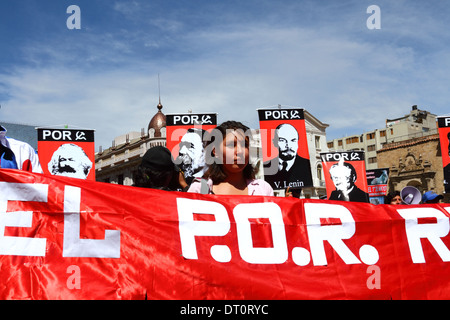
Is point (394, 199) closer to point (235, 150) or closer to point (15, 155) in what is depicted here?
point (235, 150)

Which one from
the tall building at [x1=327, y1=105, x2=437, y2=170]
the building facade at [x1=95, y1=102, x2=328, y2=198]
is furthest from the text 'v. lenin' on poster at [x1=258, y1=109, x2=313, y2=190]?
the tall building at [x1=327, y1=105, x2=437, y2=170]

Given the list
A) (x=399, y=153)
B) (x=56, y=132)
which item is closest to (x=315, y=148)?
(x=399, y=153)

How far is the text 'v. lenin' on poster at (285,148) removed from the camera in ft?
Result: 30.6

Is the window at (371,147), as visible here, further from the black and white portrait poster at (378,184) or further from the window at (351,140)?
the black and white portrait poster at (378,184)

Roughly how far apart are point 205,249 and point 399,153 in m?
54.0

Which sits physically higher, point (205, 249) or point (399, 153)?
point (399, 153)

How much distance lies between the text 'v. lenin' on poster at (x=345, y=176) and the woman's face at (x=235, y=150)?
8958 millimetres

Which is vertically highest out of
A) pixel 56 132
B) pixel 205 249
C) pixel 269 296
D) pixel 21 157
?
pixel 56 132

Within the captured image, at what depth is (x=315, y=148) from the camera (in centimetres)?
5447

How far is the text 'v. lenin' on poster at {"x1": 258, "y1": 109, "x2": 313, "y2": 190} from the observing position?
934 centimetres

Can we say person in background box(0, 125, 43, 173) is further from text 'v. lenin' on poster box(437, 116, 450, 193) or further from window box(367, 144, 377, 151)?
window box(367, 144, 377, 151)

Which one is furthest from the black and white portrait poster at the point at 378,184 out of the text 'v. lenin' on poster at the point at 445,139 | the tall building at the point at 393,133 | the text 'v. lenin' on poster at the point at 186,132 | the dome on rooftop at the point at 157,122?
the tall building at the point at 393,133

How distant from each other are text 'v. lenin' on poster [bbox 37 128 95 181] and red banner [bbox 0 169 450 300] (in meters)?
5.81

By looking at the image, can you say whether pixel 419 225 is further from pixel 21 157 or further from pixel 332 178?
pixel 332 178
